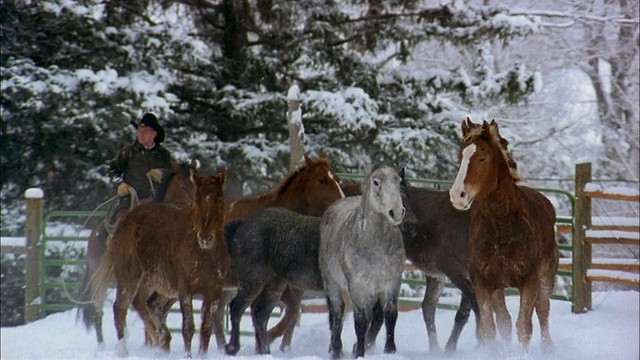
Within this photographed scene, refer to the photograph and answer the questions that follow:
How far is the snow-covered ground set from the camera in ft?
26.2

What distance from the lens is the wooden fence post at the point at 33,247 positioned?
39.1 ft

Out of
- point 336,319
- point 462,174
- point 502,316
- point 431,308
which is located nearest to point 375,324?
point 336,319

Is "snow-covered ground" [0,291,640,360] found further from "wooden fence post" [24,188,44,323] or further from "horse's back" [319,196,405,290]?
"horse's back" [319,196,405,290]

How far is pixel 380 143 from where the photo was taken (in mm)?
14625

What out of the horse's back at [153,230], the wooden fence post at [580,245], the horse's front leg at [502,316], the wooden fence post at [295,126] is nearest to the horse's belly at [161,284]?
the horse's back at [153,230]

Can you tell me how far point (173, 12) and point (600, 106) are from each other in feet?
30.9

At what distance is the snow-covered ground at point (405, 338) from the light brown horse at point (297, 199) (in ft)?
0.85

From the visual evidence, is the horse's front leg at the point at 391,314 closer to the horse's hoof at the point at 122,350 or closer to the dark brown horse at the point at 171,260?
the dark brown horse at the point at 171,260

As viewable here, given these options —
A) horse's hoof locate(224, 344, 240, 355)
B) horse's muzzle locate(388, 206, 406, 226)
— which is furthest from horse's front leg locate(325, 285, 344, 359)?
horse's hoof locate(224, 344, 240, 355)

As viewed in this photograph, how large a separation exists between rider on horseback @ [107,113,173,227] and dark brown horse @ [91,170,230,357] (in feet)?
3.75

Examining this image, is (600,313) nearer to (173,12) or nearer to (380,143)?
(380,143)

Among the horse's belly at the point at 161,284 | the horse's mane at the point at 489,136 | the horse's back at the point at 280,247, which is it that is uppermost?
the horse's mane at the point at 489,136

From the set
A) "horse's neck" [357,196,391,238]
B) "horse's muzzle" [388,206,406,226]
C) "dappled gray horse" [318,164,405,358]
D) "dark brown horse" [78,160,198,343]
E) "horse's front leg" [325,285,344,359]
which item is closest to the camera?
"horse's muzzle" [388,206,406,226]

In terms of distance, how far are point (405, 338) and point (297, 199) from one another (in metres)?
1.86
